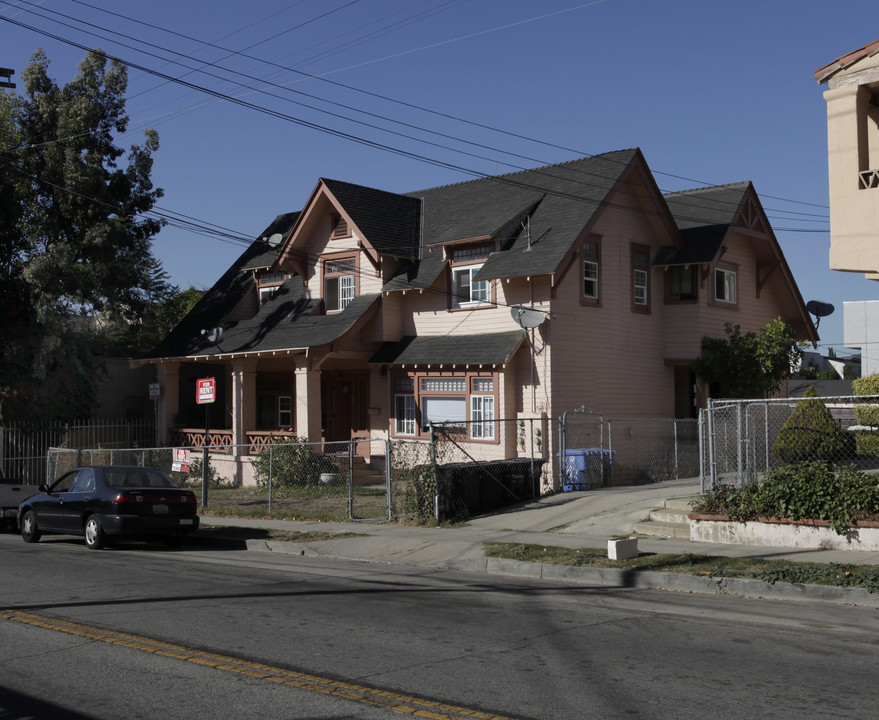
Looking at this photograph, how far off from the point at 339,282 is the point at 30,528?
1188cm

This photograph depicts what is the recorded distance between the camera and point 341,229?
26359 millimetres

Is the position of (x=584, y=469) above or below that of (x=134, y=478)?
below

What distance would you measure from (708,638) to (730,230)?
61.3 ft

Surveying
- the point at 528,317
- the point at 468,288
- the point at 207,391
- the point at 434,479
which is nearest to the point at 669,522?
the point at 434,479

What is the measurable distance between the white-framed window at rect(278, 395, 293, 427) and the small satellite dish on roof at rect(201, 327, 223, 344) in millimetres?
3016

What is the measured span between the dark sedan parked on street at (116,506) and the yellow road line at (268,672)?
19.7 feet

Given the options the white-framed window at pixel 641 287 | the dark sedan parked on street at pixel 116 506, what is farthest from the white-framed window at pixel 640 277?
the dark sedan parked on street at pixel 116 506

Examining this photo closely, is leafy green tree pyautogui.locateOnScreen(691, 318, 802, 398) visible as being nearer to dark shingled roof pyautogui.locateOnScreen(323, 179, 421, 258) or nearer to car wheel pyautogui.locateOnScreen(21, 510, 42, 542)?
dark shingled roof pyautogui.locateOnScreen(323, 179, 421, 258)

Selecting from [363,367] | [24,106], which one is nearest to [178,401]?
[363,367]

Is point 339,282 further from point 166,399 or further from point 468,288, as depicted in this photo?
point 166,399

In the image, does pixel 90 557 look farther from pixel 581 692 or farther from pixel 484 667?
pixel 581 692

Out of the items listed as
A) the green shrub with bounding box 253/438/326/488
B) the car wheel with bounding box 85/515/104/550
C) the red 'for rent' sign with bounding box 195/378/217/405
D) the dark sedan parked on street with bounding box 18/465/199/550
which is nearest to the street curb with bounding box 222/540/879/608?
the dark sedan parked on street with bounding box 18/465/199/550

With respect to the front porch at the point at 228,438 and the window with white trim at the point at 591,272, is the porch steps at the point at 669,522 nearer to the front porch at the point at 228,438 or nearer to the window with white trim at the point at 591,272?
the window with white trim at the point at 591,272

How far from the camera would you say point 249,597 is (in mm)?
10531
